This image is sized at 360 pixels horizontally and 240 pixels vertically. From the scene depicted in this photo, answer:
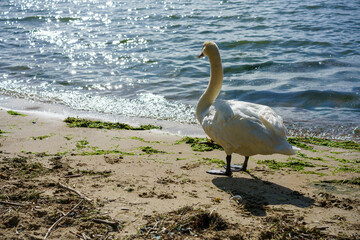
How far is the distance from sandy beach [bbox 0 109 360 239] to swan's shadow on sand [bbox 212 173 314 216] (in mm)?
12

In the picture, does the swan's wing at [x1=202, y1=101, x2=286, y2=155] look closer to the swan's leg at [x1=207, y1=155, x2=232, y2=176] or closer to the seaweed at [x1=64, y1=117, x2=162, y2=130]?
the swan's leg at [x1=207, y1=155, x2=232, y2=176]

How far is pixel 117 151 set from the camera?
613 cm

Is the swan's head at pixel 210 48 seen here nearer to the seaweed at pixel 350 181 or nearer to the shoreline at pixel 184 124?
the shoreline at pixel 184 124

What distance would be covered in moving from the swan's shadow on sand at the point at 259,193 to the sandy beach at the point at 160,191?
1 cm

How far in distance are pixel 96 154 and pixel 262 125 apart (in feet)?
7.99

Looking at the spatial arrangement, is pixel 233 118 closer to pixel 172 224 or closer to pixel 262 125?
pixel 262 125

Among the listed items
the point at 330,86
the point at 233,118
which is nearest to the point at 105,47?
the point at 330,86

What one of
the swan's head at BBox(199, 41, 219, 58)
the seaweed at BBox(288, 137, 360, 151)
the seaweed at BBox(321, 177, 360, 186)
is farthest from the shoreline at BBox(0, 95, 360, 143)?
the seaweed at BBox(321, 177, 360, 186)

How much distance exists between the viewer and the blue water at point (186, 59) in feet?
30.8

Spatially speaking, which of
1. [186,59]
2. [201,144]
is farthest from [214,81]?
[186,59]

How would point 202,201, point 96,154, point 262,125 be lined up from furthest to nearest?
1. point 96,154
2. point 262,125
3. point 202,201

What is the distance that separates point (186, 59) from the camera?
42.6 feet

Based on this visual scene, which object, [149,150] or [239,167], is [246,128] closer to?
[239,167]

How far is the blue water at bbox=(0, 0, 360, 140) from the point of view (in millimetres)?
9375
